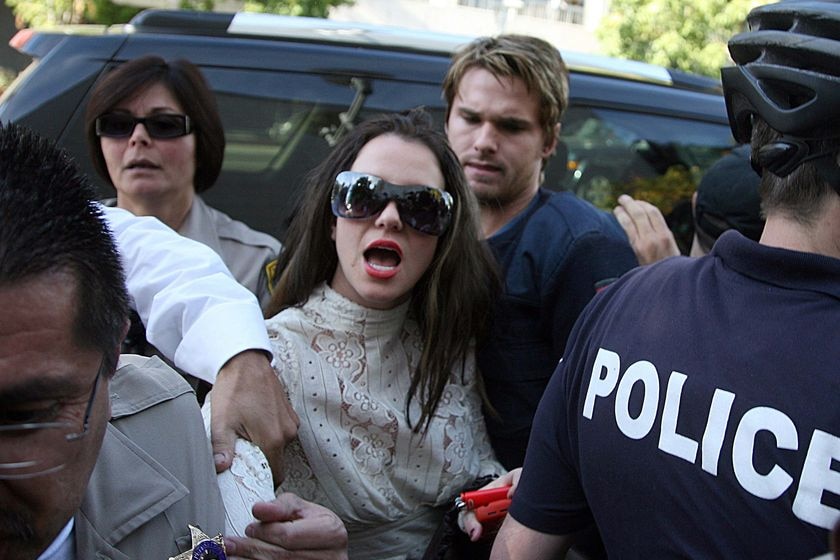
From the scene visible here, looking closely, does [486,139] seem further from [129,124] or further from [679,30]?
[679,30]

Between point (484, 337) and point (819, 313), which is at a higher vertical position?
point (819, 313)

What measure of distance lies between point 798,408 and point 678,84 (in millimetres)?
3258

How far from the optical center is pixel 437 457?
2.34 m

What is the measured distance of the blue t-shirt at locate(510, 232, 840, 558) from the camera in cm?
141

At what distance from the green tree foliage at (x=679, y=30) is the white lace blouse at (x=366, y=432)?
13.4m

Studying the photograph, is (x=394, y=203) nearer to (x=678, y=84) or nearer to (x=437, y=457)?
(x=437, y=457)

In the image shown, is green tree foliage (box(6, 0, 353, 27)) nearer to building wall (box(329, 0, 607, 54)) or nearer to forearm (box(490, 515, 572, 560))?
building wall (box(329, 0, 607, 54))

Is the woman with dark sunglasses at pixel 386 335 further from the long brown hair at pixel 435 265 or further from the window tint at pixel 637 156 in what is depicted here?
the window tint at pixel 637 156

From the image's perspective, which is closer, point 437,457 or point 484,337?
point 437,457

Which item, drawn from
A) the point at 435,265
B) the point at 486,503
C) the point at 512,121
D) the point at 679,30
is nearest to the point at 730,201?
the point at 512,121

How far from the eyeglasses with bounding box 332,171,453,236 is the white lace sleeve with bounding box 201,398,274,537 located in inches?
28.6

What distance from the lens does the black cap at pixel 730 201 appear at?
2.89 metres

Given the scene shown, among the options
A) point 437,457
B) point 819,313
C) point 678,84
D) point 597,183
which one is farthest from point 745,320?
point 678,84

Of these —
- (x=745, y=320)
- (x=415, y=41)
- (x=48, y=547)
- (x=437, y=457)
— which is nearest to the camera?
(x=48, y=547)
